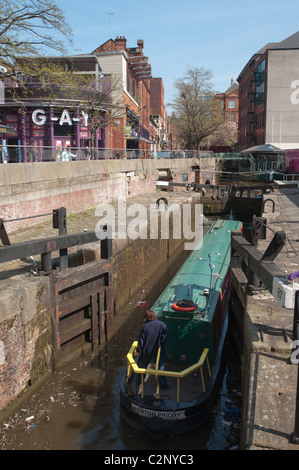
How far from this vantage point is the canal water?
733cm

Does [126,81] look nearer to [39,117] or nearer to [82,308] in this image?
[39,117]

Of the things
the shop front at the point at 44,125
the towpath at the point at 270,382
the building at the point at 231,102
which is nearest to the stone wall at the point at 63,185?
the shop front at the point at 44,125

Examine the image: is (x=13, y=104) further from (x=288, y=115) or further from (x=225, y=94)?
(x=225, y=94)

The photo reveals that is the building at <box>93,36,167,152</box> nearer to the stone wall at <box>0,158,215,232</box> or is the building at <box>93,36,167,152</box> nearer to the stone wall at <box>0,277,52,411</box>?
the stone wall at <box>0,158,215,232</box>

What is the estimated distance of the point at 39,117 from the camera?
26734 millimetres

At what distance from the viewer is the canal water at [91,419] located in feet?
24.1

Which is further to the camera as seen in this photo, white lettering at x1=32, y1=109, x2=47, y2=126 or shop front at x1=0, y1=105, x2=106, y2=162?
shop front at x1=0, y1=105, x2=106, y2=162

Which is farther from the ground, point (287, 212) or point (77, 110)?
point (77, 110)

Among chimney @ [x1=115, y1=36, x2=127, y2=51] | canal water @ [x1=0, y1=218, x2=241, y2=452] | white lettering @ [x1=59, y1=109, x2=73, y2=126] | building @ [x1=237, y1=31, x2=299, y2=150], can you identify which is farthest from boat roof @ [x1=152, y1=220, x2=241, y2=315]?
building @ [x1=237, y1=31, x2=299, y2=150]

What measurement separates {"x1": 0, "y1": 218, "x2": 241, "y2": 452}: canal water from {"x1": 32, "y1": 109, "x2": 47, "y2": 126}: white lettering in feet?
65.0

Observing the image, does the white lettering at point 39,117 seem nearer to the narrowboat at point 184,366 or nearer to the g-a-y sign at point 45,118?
the g-a-y sign at point 45,118
